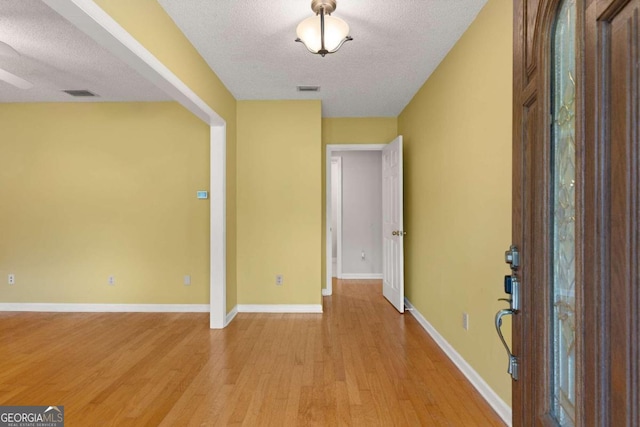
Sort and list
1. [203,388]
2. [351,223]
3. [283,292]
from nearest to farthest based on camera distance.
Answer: [203,388] → [283,292] → [351,223]

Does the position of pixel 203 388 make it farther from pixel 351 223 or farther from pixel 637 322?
pixel 351 223

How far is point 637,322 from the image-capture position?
0.45 meters

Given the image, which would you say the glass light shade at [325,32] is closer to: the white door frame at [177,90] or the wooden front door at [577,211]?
the white door frame at [177,90]

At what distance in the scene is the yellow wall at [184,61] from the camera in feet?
5.97

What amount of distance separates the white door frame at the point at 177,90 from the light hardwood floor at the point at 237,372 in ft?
1.95

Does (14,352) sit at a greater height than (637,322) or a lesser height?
lesser

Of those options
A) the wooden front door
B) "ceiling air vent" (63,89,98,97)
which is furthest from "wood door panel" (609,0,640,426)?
"ceiling air vent" (63,89,98,97)

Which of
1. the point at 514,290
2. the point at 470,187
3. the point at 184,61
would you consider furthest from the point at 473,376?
the point at 184,61

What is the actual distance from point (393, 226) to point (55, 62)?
3.90 meters

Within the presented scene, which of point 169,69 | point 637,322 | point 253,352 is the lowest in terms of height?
point 253,352

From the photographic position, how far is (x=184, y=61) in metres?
2.47

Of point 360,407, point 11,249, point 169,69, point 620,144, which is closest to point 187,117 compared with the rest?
point 169,69

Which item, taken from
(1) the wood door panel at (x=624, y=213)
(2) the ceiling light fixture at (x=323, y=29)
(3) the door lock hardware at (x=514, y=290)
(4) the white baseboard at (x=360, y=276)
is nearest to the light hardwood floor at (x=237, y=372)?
(3) the door lock hardware at (x=514, y=290)

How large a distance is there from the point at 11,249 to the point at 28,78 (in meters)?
2.13
